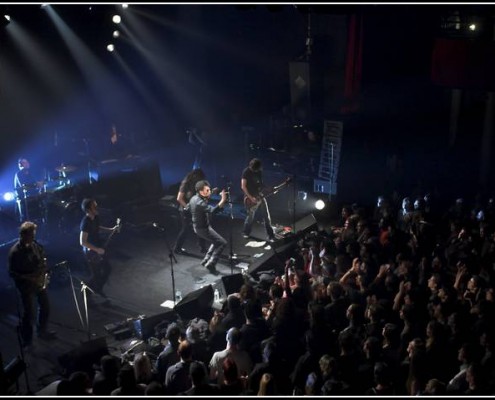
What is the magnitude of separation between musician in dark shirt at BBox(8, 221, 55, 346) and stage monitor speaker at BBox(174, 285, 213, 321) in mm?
1885

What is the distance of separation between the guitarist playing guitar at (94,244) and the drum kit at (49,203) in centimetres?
367

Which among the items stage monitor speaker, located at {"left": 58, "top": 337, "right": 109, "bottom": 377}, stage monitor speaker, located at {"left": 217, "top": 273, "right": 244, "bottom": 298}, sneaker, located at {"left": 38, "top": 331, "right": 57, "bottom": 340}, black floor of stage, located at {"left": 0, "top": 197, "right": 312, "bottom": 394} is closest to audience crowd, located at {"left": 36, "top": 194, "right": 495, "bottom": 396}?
stage monitor speaker, located at {"left": 58, "top": 337, "right": 109, "bottom": 377}

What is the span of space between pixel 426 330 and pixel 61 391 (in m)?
3.74

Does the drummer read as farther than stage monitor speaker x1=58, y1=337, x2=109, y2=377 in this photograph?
Yes

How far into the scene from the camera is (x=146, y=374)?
600 cm

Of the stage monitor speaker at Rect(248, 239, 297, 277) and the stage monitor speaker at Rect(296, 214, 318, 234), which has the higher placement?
the stage monitor speaker at Rect(296, 214, 318, 234)

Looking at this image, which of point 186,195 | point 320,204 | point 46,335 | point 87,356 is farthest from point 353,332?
point 320,204

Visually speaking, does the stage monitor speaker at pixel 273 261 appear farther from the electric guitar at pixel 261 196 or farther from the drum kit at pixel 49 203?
the drum kit at pixel 49 203

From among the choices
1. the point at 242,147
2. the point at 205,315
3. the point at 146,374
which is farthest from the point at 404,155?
the point at 146,374

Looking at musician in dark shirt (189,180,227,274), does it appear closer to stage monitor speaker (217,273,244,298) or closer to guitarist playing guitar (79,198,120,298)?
stage monitor speaker (217,273,244,298)

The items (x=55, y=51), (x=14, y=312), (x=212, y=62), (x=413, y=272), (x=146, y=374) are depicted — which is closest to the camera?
(x=146, y=374)

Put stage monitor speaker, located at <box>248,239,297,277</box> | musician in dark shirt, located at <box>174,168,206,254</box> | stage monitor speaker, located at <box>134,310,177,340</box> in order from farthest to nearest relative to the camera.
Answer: musician in dark shirt, located at <box>174,168,206,254</box> < stage monitor speaker, located at <box>248,239,297,277</box> < stage monitor speaker, located at <box>134,310,177,340</box>

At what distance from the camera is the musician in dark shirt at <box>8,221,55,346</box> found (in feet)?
26.0

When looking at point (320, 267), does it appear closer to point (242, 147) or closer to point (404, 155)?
point (404, 155)
